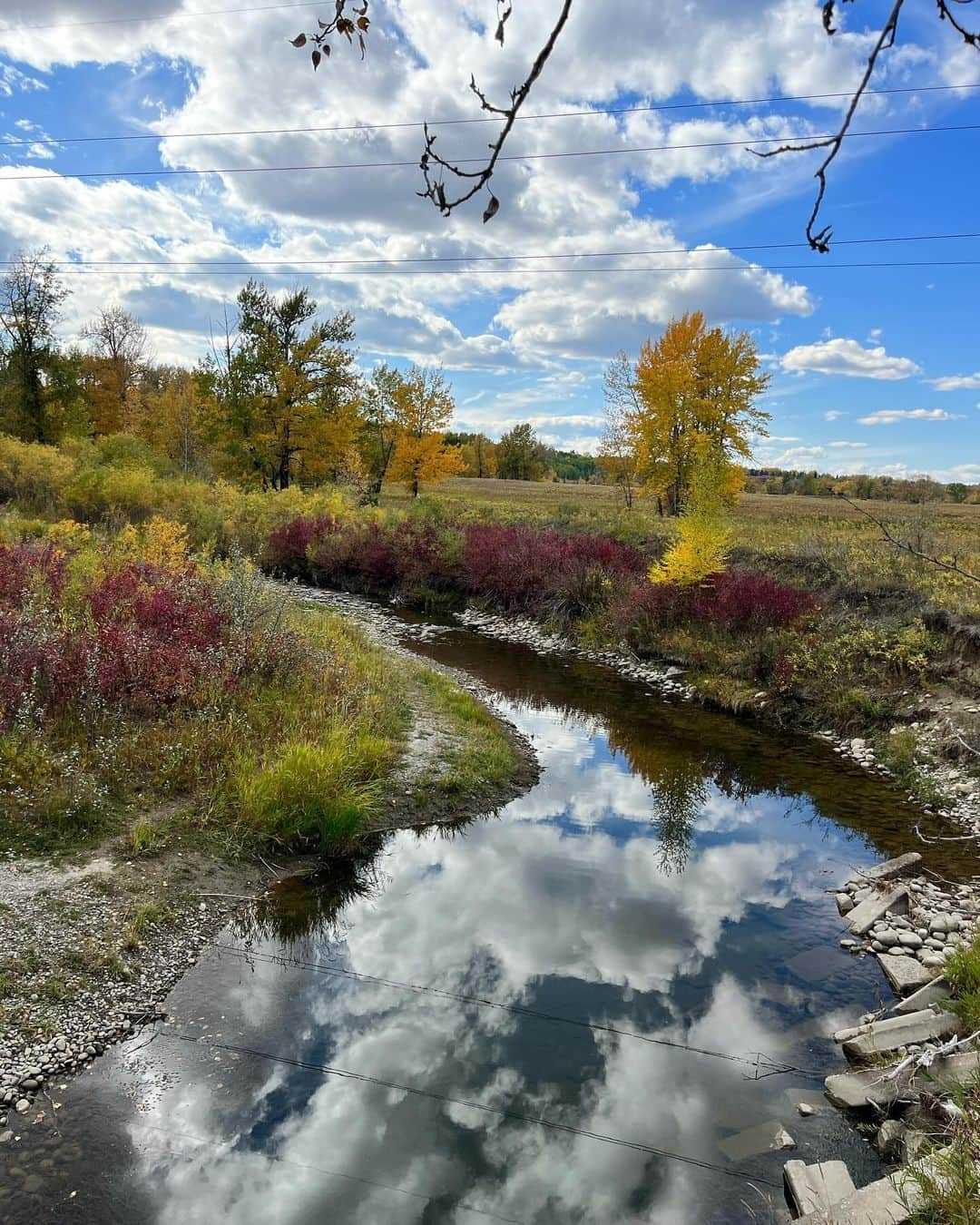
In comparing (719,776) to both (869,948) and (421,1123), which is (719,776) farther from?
(421,1123)

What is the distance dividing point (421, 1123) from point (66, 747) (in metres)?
5.26

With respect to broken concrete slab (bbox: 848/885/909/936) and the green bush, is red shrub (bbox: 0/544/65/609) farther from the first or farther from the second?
broken concrete slab (bbox: 848/885/909/936)

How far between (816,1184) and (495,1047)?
208 cm

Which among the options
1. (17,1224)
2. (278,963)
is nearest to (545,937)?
(278,963)

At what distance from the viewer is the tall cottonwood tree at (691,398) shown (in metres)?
32.9

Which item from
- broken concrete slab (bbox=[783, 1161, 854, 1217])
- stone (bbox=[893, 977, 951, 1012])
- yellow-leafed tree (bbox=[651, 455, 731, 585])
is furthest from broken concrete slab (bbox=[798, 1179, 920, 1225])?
yellow-leafed tree (bbox=[651, 455, 731, 585])

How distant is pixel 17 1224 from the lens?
3.76 metres

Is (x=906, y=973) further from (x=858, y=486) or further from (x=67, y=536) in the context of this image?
(x=67, y=536)

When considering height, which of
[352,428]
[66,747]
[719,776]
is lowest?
[719,776]

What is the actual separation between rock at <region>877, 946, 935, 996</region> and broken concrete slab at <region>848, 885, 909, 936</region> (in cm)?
60

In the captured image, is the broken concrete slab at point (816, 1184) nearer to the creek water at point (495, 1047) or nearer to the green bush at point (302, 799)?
the creek water at point (495, 1047)

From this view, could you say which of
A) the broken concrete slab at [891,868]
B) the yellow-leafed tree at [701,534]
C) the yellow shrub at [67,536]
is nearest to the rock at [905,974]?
the broken concrete slab at [891,868]

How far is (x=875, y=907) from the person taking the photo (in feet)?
23.9

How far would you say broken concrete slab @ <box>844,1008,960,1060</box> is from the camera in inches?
206
